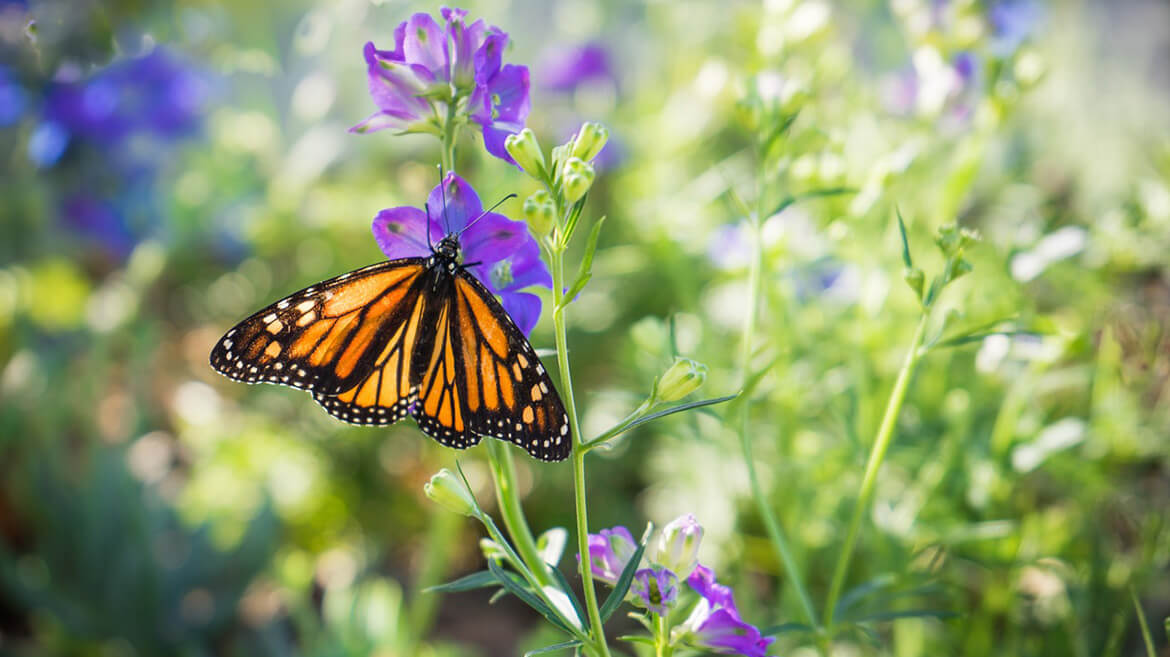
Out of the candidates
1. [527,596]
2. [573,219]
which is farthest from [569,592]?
[573,219]

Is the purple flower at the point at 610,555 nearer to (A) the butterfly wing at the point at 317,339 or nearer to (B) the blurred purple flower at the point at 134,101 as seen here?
(A) the butterfly wing at the point at 317,339

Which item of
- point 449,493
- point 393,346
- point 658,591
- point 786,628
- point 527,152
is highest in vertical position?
point 527,152

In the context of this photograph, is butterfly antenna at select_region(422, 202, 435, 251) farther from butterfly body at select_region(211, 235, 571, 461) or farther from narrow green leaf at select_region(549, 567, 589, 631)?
narrow green leaf at select_region(549, 567, 589, 631)

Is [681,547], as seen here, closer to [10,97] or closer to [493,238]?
[493,238]

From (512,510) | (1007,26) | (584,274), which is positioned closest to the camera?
(584,274)

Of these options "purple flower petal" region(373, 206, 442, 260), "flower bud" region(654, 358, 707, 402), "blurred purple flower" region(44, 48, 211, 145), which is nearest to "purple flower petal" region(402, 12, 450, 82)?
"purple flower petal" region(373, 206, 442, 260)

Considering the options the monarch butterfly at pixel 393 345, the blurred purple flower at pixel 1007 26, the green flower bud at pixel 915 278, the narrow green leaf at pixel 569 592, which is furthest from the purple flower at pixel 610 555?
the blurred purple flower at pixel 1007 26
